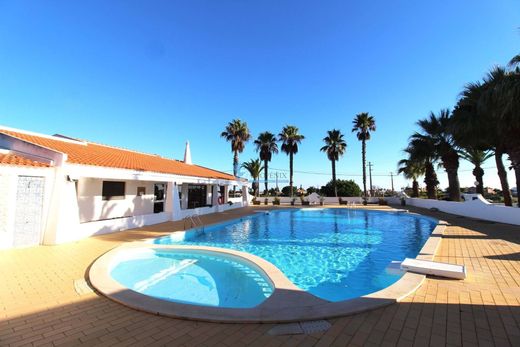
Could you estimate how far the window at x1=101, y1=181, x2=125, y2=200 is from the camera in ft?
44.7

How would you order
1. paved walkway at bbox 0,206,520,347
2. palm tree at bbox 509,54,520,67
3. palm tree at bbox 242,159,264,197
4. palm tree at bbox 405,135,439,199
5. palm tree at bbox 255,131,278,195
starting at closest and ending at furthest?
paved walkway at bbox 0,206,520,347
palm tree at bbox 509,54,520,67
palm tree at bbox 405,135,439,199
palm tree at bbox 255,131,278,195
palm tree at bbox 242,159,264,197

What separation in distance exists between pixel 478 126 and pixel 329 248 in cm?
1234

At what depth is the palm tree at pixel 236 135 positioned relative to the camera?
109 ft

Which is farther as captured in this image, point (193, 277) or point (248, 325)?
point (193, 277)

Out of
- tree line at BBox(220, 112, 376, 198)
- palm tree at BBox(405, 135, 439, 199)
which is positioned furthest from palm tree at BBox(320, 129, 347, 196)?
palm tree at BBox(405, 135, 439, 199)

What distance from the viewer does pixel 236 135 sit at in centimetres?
3334

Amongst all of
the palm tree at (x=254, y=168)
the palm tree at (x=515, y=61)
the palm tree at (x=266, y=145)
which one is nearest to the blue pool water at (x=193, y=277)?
the palm tree at (x=515, y=61)

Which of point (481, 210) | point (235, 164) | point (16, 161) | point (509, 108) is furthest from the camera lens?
point (235, 164)

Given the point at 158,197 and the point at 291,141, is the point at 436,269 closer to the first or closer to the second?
the point at 158,197

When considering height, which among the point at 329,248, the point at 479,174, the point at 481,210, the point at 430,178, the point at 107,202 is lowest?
the point at 329,248

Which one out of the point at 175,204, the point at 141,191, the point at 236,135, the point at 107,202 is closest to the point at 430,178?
the point at 236,135

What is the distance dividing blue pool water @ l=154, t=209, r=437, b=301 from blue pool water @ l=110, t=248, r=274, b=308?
157 centimetres

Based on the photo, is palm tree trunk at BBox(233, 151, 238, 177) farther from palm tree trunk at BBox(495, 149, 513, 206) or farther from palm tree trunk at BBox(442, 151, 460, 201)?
palm tree trunk at BBox(495, 149, 513, 206)

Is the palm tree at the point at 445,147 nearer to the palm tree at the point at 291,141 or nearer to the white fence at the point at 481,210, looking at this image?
the white fence at the point at 481,210
